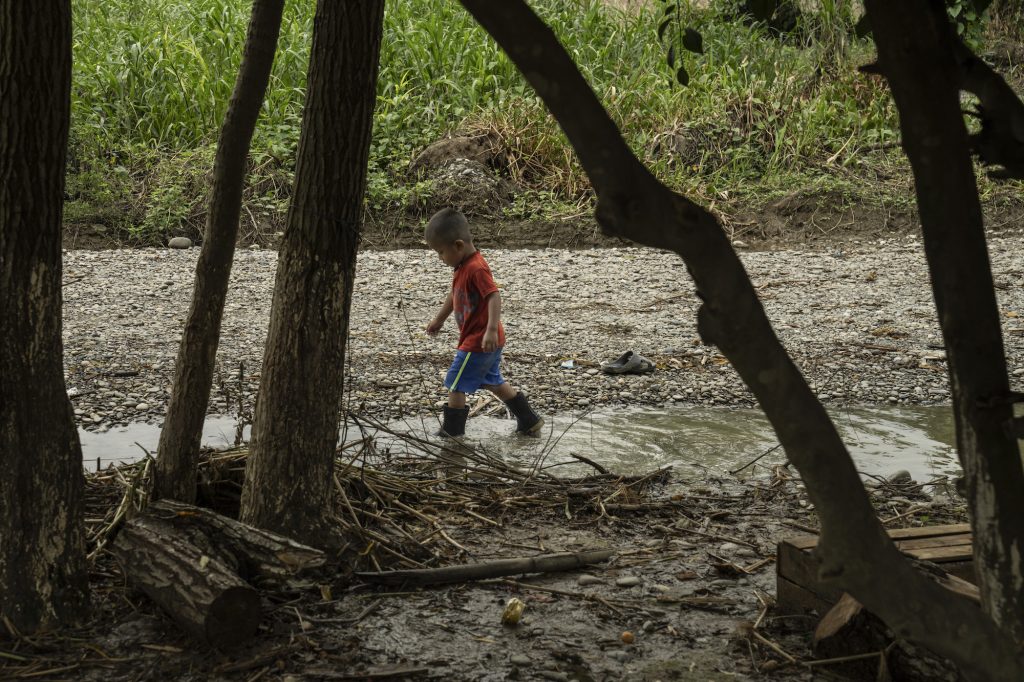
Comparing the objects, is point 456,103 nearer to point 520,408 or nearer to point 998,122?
point 520,408

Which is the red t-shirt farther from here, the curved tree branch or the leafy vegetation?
the leafy vegetation

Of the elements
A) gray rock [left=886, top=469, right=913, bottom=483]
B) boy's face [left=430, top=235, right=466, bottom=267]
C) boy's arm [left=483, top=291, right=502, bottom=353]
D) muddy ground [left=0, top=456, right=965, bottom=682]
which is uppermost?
boy's face [left=430, top=235, right=466, bottom=267]

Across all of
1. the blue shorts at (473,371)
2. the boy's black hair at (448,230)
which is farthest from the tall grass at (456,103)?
the blue shorts at (473,371)

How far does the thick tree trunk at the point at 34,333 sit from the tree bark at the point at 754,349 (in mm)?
1905

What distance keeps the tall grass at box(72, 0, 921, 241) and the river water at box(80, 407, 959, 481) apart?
6141mm

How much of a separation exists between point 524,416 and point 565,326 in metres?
2.37

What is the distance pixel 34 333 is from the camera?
3051 mm

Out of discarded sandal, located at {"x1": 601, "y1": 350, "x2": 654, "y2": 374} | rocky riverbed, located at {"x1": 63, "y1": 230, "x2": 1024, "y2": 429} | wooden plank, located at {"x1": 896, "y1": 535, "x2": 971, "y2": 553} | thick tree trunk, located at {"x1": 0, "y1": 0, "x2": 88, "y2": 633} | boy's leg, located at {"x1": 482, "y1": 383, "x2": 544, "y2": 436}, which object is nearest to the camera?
thick tree trunk, located at {"x1": 0, "y1": 0, "x2": 88, "y2": 633}

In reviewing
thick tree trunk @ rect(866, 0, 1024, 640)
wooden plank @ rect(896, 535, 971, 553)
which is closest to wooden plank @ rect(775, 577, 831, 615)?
wooden plank @ rect(896, 535, 971, 553)

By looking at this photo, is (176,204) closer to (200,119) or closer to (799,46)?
(200,119)

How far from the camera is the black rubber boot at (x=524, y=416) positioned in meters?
6.22

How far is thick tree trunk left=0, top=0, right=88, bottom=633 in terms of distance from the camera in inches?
117

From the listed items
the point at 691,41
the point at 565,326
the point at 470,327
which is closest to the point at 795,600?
the point at 691,41

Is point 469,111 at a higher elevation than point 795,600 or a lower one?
higher
